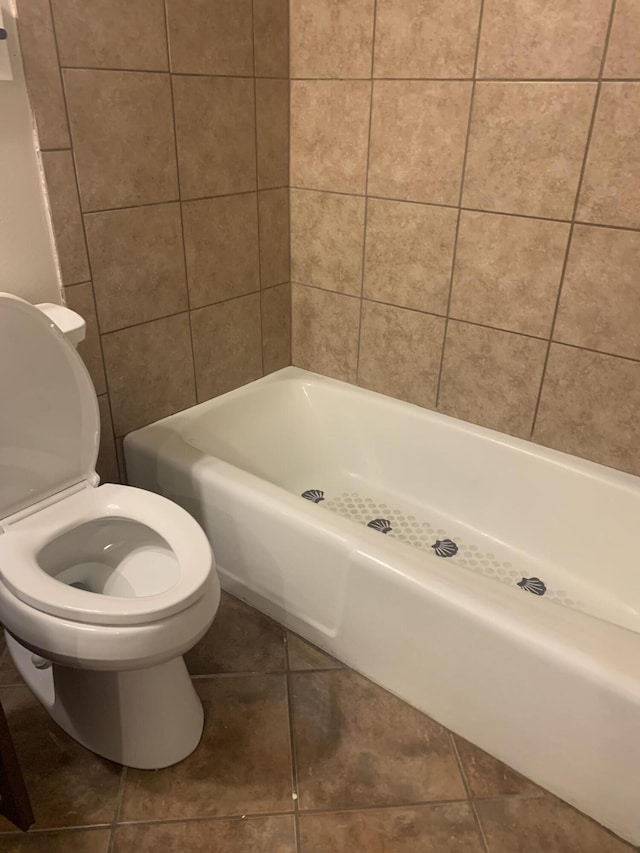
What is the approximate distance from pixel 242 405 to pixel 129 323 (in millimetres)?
456

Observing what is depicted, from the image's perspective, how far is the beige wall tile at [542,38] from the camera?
1384mm

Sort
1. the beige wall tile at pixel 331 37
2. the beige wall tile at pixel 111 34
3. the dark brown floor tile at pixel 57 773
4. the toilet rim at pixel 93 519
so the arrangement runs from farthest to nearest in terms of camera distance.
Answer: the beige wall tile at pixel 331 37 → the beige wall tile at pixel 111 34 → the dark brown floor tile at pixel 57 773 → the toilet rim at pixel 93 519

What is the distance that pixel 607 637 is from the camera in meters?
1.19

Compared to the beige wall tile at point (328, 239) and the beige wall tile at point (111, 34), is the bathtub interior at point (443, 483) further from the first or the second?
the beige wall tile at point (111, 34)

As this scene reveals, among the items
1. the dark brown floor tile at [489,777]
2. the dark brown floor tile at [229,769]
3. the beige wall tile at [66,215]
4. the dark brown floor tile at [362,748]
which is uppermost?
the beige wall tile at [66,215]

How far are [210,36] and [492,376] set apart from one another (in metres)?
1.13

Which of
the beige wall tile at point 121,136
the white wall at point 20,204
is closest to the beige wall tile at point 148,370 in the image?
the white wall at point 20,204

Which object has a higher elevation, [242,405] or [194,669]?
[242,405]

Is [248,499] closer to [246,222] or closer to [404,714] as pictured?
[404,714]

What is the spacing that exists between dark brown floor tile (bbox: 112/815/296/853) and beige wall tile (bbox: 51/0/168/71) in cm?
155

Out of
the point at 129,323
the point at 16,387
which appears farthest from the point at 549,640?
the point at 129,323

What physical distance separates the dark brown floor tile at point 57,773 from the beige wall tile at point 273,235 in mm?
1313

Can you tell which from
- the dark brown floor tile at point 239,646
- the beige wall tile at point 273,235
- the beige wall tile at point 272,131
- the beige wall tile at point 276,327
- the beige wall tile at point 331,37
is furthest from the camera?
the beige wall tile at point 276,327

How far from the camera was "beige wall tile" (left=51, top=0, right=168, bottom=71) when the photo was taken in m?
1.38
